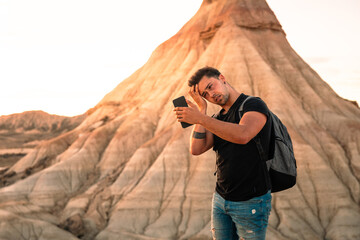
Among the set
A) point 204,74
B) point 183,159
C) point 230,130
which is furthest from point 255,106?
point 183,159

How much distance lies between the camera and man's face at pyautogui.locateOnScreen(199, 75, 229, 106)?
12.8 ft

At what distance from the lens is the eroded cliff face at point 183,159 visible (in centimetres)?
3081

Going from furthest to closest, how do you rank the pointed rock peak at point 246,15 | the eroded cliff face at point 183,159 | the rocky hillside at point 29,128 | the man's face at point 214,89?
the rocky hillside at point 29,128 < the pointed rock peak at point 246,15 < the eroded cliff face at point 183,159 < the man's face at point 214,89

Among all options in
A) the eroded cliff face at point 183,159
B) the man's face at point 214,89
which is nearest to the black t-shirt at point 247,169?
the man's face at point 214,89

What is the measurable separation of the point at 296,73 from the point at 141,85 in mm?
18677

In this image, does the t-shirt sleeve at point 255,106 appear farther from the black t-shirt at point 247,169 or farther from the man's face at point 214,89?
the man's face at point 214,89

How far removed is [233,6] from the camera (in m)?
47.5

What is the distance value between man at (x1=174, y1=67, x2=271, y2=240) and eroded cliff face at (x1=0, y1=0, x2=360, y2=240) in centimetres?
2564

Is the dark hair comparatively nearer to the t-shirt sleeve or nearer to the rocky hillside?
the t-shirt sleeve

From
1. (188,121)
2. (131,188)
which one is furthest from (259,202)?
(131,188)

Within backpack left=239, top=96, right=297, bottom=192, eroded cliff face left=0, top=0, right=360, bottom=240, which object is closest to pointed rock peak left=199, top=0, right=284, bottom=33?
eroded cliff face left=0, top=0, right=360, bottom=240

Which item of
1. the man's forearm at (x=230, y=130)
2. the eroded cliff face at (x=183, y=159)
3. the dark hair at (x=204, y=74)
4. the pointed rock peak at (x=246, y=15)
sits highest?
the pointed rock peak at (x=246, y=15)

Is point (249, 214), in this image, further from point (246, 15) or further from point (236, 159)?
point (246, 15)

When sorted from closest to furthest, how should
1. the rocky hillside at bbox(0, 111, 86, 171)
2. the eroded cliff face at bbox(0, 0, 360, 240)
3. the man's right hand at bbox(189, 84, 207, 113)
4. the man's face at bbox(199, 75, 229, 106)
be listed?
the man's face at bbox(199, 75, 229, 106)
the man's right hand at bbox(189, 84, 207, 113)
the eroded cliff face at bbox(0, 0, 360, 240)
the rocky hillside at bbox(0, 111, 86, 171)
